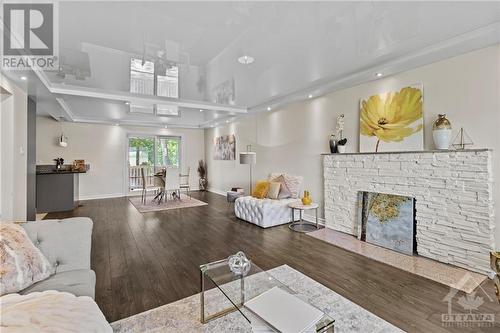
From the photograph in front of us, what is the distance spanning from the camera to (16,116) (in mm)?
3479

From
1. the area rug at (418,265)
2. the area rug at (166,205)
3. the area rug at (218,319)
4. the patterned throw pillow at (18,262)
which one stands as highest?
the patterned throw pillow at (18,262)

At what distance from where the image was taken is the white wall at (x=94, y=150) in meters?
6.77

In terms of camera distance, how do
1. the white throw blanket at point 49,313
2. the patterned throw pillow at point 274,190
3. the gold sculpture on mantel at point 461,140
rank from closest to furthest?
the white throw blanket at point 49,313, the gold sculpture on mantel at point 461,140, the patterned throw pillow at point 274,190

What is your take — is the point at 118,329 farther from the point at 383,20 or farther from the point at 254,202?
the point at 383,20

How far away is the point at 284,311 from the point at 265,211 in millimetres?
2798

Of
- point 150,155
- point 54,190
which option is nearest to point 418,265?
point 54,190

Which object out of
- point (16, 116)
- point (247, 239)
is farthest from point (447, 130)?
point (16, 116)

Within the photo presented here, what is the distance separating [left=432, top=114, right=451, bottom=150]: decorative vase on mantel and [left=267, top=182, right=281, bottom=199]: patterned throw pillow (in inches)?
107

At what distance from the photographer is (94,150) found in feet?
24.4

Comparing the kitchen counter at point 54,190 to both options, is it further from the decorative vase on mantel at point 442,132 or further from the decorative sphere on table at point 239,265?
the decorative vase on mantel at point 442,132

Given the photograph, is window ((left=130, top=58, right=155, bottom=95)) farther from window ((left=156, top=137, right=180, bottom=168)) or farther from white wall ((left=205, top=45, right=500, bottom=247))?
window ((left=156, top=137, right=180, bottom=168))

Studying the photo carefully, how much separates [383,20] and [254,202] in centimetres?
334

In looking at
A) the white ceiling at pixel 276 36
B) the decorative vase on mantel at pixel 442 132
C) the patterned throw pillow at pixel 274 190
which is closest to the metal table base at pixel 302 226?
the patterned throw pillow at pixel 274 190

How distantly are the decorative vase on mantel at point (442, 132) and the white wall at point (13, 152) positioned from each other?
5658mm
